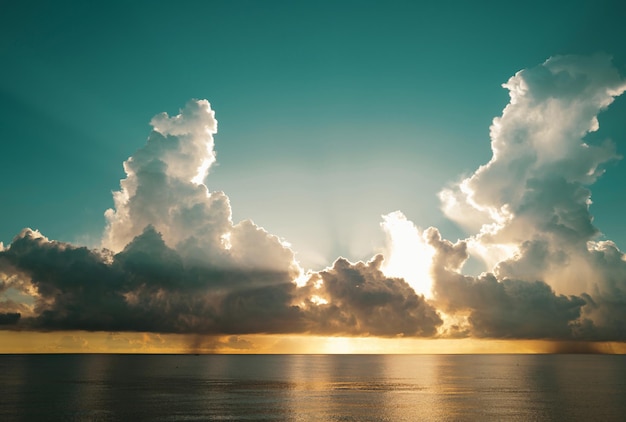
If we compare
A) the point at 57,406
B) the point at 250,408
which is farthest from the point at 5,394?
the point at 250,408

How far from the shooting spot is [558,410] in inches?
4914

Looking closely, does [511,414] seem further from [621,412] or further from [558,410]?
[621,412]

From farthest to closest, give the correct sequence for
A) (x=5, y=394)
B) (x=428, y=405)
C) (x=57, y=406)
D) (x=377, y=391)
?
(x=377, y=391) < (x=5, y=394) < (x=428, y=405) < (x=57, y=406)

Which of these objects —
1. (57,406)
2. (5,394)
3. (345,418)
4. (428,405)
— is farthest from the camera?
(5,394)

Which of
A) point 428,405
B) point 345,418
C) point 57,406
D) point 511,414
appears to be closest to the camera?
point 345,418

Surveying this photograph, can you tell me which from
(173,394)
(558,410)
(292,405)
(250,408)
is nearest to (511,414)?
(558,410)

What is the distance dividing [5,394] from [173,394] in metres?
51.0

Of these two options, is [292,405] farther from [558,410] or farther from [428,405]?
[558,410]

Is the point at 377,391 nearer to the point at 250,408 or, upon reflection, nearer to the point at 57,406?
the point at 250,408

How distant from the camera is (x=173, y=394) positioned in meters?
160

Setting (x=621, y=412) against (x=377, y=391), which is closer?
(x=621, y=412)

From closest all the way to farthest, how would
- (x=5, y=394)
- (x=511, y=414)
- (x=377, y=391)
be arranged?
(x=511, y=414)
(x=5, y=394)
(x=377, y=391)

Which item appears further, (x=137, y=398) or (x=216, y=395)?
(x=216, y=395)

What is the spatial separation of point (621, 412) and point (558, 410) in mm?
13536
